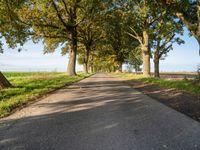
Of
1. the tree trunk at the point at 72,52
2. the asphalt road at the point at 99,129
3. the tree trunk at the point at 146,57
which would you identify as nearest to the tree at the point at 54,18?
the tree trunk at the point at 72,52

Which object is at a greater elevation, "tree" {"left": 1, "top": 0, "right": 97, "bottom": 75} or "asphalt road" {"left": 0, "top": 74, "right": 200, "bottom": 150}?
"tree" {"left": 1, "top": 0, "right": 97, "bottom": 75}

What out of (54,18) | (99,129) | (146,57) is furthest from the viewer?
(54,18)

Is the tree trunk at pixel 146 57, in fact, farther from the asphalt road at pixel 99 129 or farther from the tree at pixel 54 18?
the asphalt road at pixel 99 129

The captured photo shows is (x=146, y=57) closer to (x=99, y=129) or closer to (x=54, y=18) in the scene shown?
(x=54, y=18)

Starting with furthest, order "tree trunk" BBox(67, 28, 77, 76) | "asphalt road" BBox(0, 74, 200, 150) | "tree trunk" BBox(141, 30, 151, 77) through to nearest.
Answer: "tree trunk" BBox(67, 28, 77, 76) → "tree trunk" BBox(141, 30, 151, 77) → "asphalt road" BBox(0, 74, 200, 150)

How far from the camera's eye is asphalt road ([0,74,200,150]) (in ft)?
18.8

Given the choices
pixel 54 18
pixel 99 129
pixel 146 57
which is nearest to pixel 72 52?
pixel 54 18

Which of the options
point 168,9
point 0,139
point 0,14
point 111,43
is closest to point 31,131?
point 0,139

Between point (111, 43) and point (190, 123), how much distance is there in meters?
58.2

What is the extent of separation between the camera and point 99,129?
7.11 metres

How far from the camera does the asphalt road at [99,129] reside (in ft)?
18.8

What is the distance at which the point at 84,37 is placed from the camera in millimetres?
56188

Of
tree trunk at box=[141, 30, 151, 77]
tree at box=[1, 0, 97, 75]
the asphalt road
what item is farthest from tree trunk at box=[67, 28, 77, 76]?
the asphalt road

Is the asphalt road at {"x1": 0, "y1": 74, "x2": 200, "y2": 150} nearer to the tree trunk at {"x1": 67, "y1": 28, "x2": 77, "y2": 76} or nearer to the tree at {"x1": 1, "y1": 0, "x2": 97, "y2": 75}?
the tree at {"x1": 1, "y1": 0, "x2": 97, "y2": 75}
